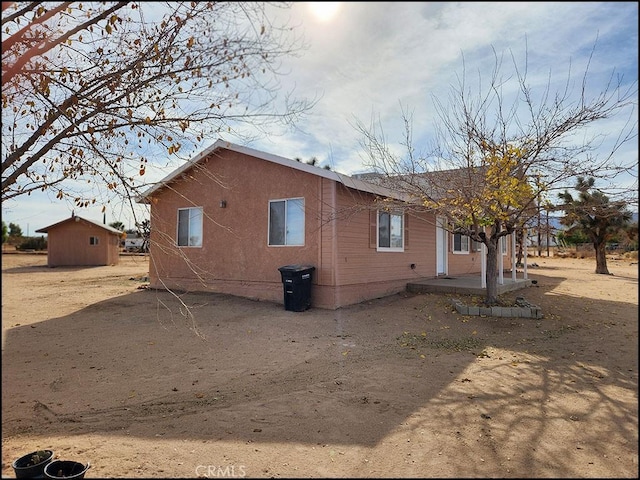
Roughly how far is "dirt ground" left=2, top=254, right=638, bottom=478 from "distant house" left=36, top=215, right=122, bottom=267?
17679 mm

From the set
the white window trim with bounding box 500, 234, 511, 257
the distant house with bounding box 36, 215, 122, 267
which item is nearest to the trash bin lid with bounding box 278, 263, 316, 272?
the white window trim with bounding box 500, 234, 511, 257

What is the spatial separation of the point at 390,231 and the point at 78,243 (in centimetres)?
2105

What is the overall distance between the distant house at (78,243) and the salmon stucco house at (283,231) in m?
14.2

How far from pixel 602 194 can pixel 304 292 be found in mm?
6102

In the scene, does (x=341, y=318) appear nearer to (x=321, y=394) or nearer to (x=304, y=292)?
(x=304, y=292)

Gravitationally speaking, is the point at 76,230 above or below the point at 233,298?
above

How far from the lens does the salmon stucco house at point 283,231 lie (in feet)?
33.0

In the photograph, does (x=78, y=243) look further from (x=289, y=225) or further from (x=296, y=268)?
(x=296, y=268)

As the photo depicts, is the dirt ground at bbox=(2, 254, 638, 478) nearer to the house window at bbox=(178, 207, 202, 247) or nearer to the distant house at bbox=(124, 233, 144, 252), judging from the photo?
the distant house at bbox=(124, 233, 144, 252)

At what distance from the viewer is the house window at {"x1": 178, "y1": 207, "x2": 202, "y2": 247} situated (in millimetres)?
12812

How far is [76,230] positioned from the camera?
2545 centimetres

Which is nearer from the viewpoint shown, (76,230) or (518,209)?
(518,209)

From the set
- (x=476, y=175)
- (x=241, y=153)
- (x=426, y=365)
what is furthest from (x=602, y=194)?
(x=241, y=153)

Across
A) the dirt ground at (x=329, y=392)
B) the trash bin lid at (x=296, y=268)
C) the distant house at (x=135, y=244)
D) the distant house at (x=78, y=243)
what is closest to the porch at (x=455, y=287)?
the dirt ground at (x=329, y=392)
